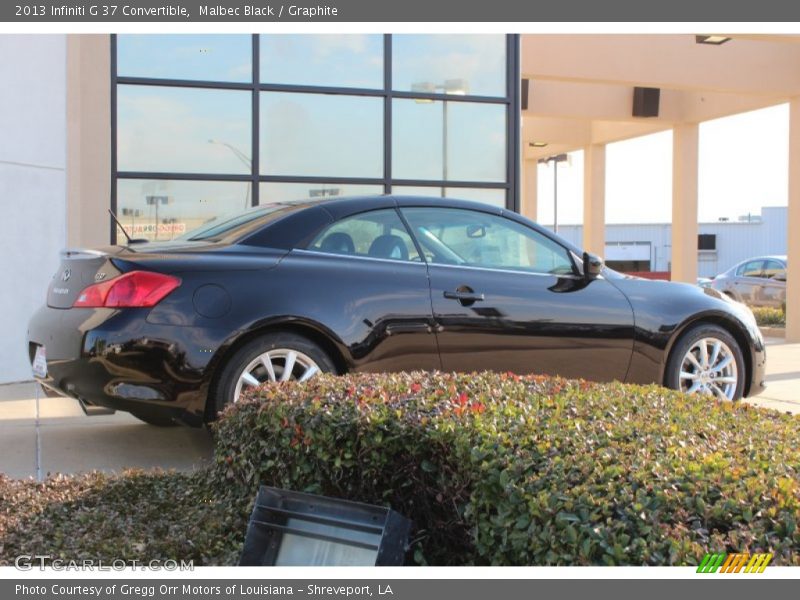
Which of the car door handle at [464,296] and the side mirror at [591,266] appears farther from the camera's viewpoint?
the side mirror at [591,266]

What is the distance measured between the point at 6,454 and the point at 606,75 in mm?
11171

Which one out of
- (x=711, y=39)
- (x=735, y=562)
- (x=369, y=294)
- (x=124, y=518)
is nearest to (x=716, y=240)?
(x=711, y=39)

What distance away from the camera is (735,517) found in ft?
7.59

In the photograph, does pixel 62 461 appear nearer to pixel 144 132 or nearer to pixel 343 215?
pixel 343 215

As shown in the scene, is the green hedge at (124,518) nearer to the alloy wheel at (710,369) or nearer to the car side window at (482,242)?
the car side window at (482,242)

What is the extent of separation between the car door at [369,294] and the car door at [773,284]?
16857 mm

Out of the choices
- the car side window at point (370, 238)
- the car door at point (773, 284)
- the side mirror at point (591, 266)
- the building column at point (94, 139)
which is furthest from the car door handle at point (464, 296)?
the car door at point (773, 284)

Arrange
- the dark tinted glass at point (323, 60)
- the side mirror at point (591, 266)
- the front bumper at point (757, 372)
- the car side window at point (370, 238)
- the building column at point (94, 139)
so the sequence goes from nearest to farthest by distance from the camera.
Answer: the car side window at point (370, 238) < the side mirror at point (591, 266) < the front bumper at point (757, 372) < the building column at point (94, 139) < the dark tinted glass at point (323, 60)

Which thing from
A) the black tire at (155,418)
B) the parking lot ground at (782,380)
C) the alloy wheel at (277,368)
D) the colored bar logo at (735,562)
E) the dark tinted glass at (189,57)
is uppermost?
the dark tinted glass at (189,57)

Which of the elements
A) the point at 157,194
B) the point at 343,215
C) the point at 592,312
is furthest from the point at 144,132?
the point at 592,312

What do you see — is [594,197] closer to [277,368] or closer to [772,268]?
[772,268]

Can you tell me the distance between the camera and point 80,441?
554 cm

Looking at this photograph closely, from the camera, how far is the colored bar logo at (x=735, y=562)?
7.13 feet

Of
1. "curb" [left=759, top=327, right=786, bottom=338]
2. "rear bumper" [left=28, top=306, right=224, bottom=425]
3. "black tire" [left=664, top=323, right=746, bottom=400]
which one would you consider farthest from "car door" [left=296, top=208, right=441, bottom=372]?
"curb" [left=759, top=327, right=786, bottom=338]
